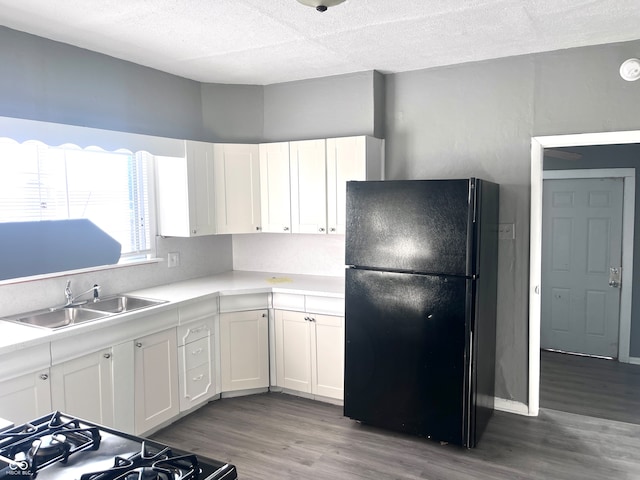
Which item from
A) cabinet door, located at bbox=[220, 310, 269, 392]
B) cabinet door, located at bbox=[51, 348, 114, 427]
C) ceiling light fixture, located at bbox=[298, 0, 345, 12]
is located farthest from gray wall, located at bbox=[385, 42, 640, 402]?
cabinet door, located at bbox=[51, 348, 114, 427]

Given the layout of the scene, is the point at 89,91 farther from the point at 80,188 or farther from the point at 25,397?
the point at 25,397

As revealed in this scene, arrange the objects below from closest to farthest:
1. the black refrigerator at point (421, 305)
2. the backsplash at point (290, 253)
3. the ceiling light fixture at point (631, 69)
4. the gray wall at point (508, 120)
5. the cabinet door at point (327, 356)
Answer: the black refrigerator at point (421, 305) → the ceiling light fixture at point (631, 69) → the gray wall at point (508, 120) → the cabinet door at point (327, 356) → the backsplash at point (290, 253)

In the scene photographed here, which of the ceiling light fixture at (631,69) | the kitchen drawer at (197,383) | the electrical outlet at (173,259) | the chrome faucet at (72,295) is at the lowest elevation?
the kitchen drawer at (197,383)

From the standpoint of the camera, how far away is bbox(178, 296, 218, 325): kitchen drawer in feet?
10.9

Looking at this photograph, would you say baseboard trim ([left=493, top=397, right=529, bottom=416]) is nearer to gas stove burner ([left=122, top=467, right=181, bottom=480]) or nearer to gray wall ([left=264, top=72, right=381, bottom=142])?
gray wall ([left=264, top=72, right=381, bottom=142])

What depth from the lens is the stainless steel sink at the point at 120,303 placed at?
10.5 feet

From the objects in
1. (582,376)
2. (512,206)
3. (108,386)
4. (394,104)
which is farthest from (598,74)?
(108,386)

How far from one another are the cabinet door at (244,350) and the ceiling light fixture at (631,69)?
2866 millimetres

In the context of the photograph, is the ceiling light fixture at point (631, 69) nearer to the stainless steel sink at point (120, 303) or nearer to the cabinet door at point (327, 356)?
the cabinet door at point (327, 356)

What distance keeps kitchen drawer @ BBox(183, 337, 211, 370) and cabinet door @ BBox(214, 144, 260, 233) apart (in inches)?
37.0

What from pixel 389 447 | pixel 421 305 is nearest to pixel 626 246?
pixel 421 305

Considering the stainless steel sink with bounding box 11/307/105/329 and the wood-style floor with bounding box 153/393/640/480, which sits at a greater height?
the stainless steel sink with bounding box 11/307/105/329

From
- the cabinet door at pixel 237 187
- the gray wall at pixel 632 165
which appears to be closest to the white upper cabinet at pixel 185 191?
the cabinet door at pixel 237 187

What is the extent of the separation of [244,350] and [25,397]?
1.61 m
